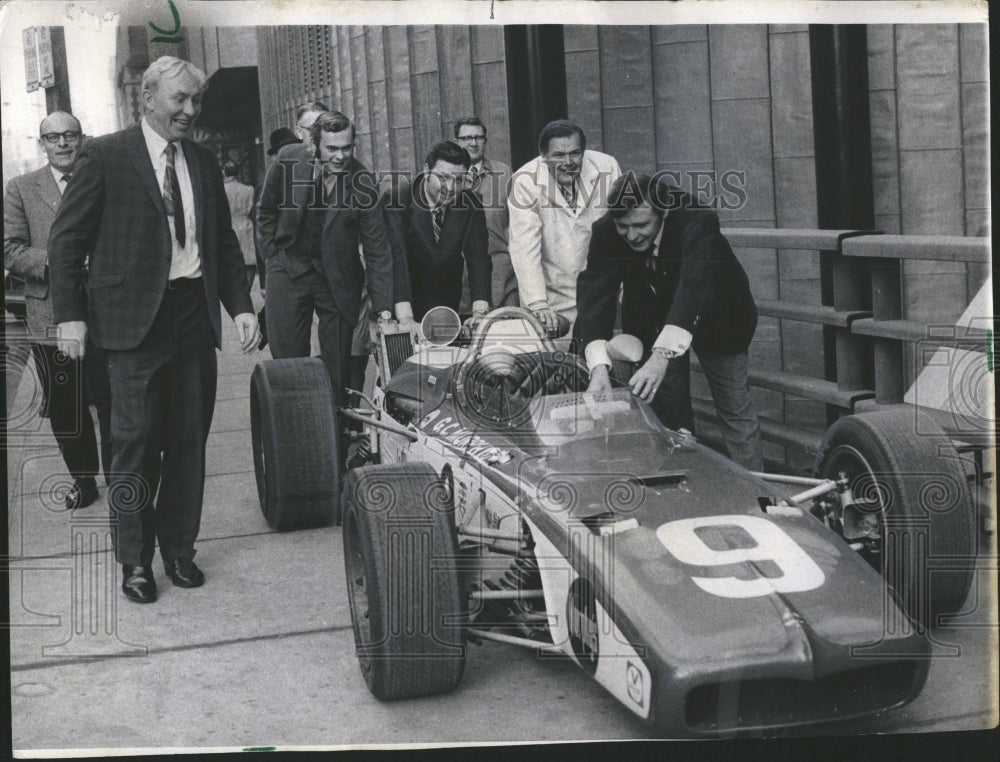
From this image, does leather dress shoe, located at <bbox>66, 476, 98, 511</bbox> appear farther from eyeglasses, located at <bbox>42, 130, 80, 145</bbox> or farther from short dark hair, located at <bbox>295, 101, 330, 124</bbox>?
short dark hair, located at <bbox>295, 101, 330, 124</bbox>

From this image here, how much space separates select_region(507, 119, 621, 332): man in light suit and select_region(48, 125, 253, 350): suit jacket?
57.5 inches

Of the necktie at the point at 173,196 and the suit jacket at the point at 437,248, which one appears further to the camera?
the suit jacket at the point at 437,248

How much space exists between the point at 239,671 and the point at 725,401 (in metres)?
2.50

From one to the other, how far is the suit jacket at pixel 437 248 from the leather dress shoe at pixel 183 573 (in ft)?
4.89

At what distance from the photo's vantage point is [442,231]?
5.77 metres

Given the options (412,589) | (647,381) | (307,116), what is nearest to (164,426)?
(307,116)

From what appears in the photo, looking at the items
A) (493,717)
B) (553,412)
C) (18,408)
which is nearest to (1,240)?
(18,408)

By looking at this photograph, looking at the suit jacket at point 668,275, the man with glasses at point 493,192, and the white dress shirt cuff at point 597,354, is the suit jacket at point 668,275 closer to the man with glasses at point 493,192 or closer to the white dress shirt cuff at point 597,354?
the white dress shirt cuff at point 597,354

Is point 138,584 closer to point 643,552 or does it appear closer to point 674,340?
point 643,552

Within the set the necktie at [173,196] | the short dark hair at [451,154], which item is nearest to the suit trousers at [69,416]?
the necktie at [173,196]

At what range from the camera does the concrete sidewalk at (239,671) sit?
4141mm

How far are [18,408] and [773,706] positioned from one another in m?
3.12

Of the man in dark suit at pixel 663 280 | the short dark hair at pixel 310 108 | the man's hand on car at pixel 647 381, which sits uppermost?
the short dark hair at pixel 310 108

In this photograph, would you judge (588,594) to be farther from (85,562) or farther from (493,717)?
(85,562)
